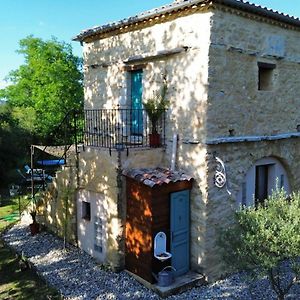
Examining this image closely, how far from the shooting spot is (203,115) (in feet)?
30.8

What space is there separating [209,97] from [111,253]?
17.0ft

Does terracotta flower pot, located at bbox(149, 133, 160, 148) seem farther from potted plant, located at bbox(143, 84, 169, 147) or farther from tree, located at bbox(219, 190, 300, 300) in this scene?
tree, located at bbox(219, 190, 300, 300)

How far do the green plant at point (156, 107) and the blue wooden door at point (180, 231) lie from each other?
2.25 m

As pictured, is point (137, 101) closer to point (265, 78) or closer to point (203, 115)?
point (203, 115)

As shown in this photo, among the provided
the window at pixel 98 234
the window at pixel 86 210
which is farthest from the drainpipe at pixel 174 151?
the window at pixel 86 210

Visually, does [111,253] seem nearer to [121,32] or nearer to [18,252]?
[18,252]

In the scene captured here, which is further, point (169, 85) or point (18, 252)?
point (18, 252)

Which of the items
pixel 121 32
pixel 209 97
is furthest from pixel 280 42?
pixel 121 32

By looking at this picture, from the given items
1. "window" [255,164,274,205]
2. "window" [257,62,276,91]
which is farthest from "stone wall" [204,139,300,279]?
"window" [257,62,276,91]

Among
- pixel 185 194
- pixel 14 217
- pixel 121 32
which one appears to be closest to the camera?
pixel 185 194

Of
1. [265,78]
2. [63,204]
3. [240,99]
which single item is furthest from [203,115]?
[63,204]

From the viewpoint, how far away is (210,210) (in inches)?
381

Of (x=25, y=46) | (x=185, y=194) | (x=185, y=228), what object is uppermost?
(x=25, y=46)

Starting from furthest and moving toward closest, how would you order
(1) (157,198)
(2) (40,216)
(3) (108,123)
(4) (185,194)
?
(2) (40,216)
(3) (108,123)
(4) (185,194)
(1) (157,198)
